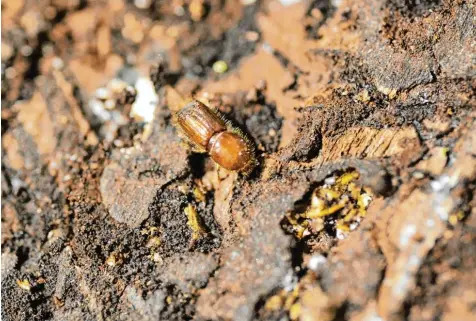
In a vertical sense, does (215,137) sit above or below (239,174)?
above

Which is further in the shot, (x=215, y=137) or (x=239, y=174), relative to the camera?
(x=215, y=137)

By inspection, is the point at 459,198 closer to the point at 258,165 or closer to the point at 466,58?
the point at 466,58

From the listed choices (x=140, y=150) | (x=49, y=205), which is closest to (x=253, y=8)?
(x=140, y=150)

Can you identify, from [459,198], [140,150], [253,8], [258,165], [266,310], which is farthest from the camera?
[258,165]

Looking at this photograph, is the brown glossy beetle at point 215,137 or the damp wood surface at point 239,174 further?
the brown glossy beetle at point 215,137

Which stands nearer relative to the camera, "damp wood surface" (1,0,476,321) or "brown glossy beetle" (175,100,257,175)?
"damp wood surface" (1,0,476,321)
